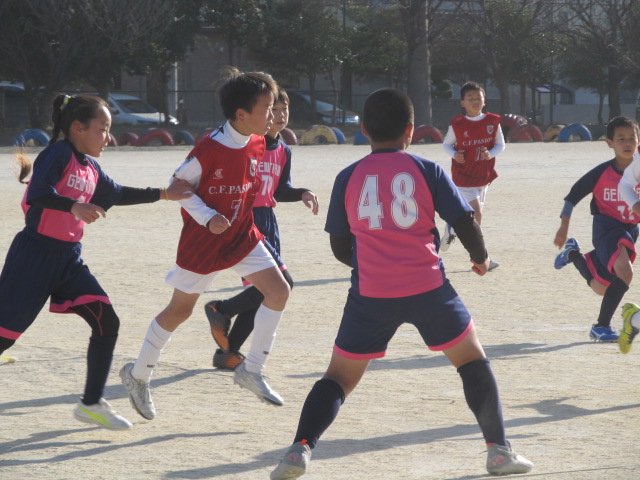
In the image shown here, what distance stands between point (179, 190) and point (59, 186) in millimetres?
541

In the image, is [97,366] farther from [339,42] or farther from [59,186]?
[339,42]

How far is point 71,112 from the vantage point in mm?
4711

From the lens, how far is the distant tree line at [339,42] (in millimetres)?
34844

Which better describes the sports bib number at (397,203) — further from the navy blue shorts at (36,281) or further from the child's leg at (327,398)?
the navy blue shorts at (36,281)

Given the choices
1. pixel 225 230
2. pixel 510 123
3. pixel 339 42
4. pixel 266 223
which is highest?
pixel 339 42

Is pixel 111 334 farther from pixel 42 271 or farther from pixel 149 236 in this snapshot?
pixel 149 236

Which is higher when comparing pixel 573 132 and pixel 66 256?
pixel 66 256

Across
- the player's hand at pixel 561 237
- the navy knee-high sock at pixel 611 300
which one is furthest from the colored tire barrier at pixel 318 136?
the navy knee-high sock at pixel 611 300

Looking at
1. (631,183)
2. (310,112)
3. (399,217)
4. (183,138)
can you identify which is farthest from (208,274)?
(310,112)

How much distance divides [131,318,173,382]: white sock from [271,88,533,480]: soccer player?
4.06 ft

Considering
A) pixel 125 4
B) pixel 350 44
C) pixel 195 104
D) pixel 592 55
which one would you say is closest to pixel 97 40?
pixel 125 4

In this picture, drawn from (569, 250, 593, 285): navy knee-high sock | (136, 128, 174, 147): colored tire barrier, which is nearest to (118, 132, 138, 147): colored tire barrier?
(136, 128, 174, 147): colored tire barrier

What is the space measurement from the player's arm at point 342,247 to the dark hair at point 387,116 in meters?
0.41

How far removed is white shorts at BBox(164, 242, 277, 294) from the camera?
4770mm
